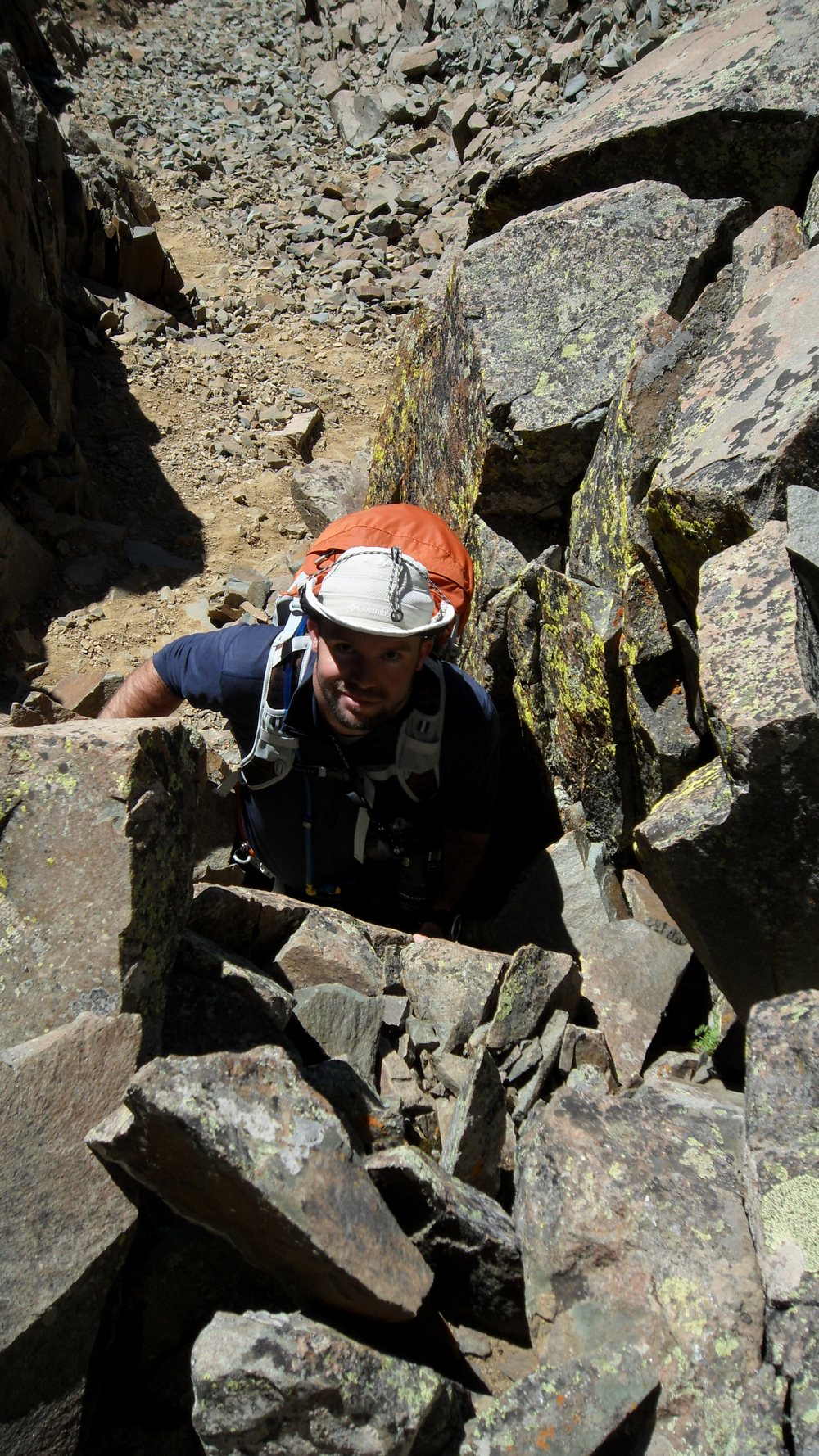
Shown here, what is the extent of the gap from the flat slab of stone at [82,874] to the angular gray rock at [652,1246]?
1.27 m

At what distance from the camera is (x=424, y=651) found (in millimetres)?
5070

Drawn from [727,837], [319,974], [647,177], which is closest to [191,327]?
[647,177]

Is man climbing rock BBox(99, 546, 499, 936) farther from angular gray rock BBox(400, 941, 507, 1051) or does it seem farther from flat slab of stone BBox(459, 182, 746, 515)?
flat slab of stone BBox(459, 182, 746, 515)

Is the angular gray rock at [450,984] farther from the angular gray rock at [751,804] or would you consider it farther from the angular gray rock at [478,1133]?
the angular gray rock at [751,804]

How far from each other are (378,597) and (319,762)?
1.03m

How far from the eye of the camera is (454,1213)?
9.20 feet

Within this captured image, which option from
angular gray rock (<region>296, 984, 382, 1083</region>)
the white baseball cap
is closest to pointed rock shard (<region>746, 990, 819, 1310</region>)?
angular gray rock (<region>296, 984, 382, 1083</region>)

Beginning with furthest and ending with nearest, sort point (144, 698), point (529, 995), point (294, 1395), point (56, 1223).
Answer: point (144, 698)
point (529, 995)
point (56, 1223)
point (294, 1395)

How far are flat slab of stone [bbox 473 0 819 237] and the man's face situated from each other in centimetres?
382

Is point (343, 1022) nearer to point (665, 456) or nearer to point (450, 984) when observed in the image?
point (450, 984)

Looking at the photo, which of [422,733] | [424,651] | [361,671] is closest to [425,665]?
[424,651]

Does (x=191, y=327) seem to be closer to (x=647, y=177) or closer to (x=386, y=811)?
(x=647, y=177)

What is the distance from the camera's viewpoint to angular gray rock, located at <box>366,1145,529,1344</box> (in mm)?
2811

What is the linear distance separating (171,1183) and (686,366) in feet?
14.5
